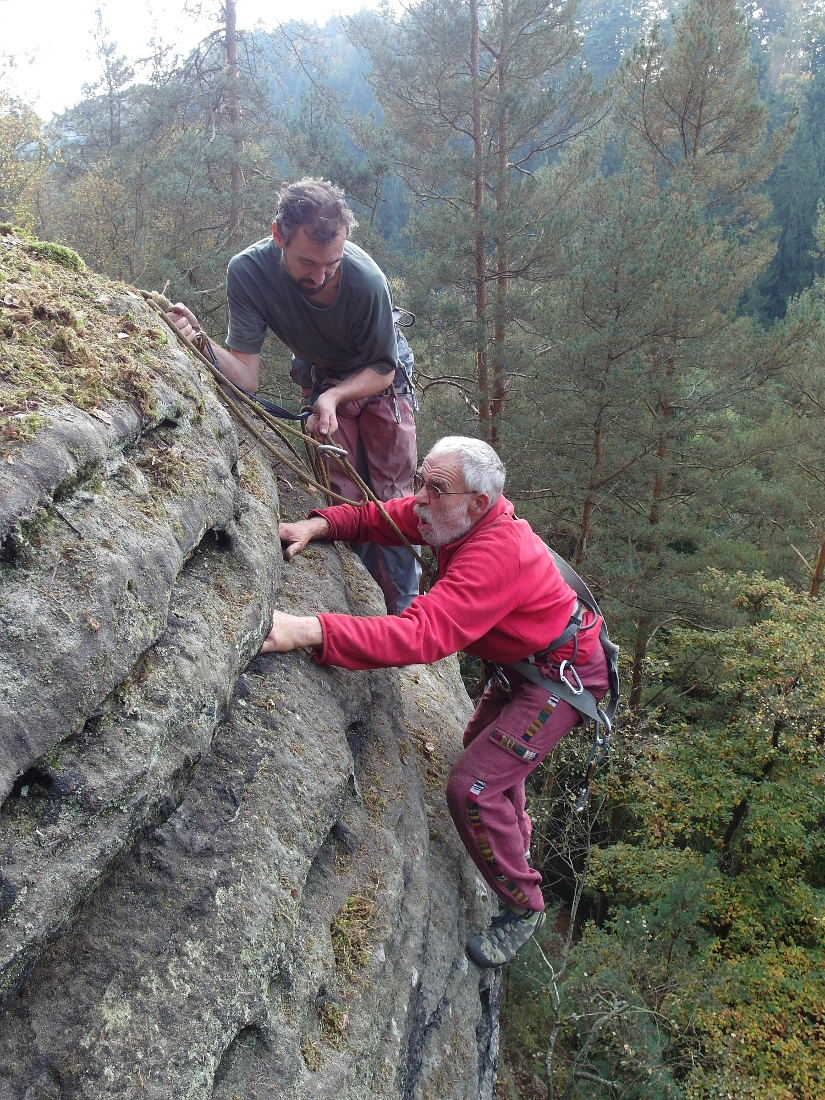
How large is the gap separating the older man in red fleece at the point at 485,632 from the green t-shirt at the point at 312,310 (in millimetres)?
921

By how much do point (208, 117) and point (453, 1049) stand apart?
15698mm

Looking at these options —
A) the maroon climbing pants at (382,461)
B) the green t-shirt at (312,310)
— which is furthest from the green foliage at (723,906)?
the green t-shirt at (312,310)

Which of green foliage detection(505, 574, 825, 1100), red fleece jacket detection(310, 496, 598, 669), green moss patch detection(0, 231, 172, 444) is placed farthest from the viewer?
green foliage detection(505, 574, 825, 1100)

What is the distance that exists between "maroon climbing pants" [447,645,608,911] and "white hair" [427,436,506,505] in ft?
3.42

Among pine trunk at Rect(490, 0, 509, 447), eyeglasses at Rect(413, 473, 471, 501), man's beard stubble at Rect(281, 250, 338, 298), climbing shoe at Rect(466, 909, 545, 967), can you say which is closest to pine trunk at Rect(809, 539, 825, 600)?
pine trunk at Rect(490, 0, 509, 447)

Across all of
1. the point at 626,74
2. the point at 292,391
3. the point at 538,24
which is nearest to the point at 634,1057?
the point at 292,391

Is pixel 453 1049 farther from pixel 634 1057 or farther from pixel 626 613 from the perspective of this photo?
pixel 626 613

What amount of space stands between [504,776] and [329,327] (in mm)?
2535

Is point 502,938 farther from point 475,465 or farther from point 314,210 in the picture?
point 314,210

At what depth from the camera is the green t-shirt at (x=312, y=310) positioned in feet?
12.3

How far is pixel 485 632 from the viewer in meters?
3.13

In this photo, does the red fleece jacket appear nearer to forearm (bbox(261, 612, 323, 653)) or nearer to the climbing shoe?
forearm (bbox(261, 612, 323, 653))

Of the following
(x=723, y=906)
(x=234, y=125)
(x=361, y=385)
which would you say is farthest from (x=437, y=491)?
(x=234, y=125)

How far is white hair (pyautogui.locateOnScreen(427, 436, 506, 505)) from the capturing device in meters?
3.27
